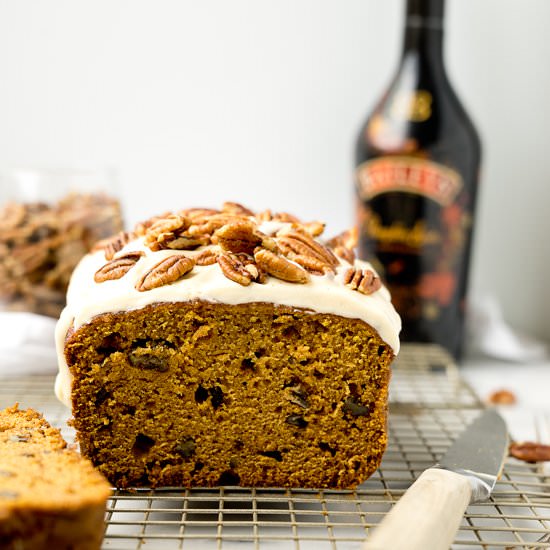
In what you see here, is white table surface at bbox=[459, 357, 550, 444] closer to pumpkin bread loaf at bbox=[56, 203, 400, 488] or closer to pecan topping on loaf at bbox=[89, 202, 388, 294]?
pumpkin bread loaf at bbox=[56, 203, 400, 488]

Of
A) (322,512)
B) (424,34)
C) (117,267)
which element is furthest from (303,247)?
(424,34)

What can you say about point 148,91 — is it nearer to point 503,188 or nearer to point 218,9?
point 218,9

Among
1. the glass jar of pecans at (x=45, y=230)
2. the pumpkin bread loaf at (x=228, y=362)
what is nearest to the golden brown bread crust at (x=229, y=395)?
the pumpkin bread loaf at (x=228, y=362)

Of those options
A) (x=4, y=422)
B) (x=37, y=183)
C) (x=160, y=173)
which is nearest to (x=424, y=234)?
(x=160, y=173)

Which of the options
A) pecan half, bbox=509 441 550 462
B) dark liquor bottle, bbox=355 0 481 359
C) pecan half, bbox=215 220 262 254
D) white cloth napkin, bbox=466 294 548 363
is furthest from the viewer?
white cloth napkin, bbox=466 294 548 363

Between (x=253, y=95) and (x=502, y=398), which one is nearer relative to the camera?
(x=502, y=398)

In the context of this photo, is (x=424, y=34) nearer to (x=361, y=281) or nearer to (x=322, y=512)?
(x=361, y=281)

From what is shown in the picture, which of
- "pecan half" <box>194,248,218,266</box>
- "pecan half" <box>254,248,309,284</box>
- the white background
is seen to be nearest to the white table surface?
the white background
